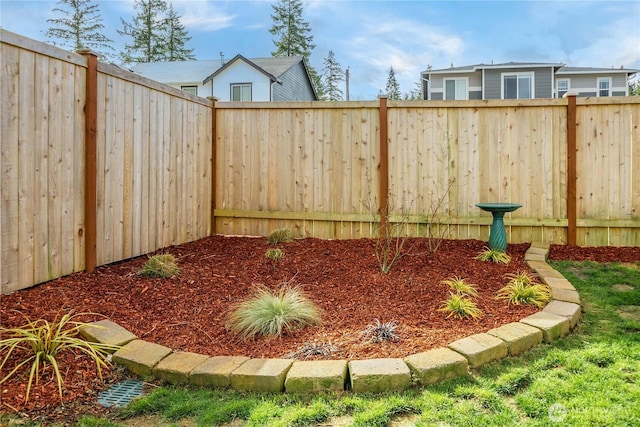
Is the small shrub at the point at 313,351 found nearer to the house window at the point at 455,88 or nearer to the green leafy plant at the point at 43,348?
the green leafy plant at the point at 43,348

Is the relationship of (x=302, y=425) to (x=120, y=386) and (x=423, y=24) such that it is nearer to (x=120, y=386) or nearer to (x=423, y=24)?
(x=120, y=386)

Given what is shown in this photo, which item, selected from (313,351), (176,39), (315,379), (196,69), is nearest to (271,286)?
(313,351)

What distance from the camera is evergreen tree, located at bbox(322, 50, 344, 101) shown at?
101ft

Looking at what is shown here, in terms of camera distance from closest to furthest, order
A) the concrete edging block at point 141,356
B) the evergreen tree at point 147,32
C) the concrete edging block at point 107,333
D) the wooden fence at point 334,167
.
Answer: the concrete edging block at point 141,356
the concrete edging block at point 107,333
the wooden fence at point 334,167
the evergreen tree at point 147,32

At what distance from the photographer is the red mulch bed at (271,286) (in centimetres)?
221

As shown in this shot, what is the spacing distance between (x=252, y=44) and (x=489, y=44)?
1209cm

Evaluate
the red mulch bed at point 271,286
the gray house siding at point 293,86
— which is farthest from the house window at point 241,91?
the red mulch bed at point 271,286

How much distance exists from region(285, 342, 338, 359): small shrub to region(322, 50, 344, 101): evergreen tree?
2996cm

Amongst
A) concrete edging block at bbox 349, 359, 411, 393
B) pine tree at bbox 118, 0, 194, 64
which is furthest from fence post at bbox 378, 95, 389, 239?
pine tree at bbox 118, 0, 194, 64

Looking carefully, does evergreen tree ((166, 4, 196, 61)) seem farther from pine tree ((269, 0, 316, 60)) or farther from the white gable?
the white gable

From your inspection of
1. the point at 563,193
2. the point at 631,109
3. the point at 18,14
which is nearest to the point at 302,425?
the point at 18,14

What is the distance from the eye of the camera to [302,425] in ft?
5.51

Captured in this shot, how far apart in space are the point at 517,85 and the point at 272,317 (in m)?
18.3

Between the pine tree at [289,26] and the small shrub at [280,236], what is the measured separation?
21.7 meters
